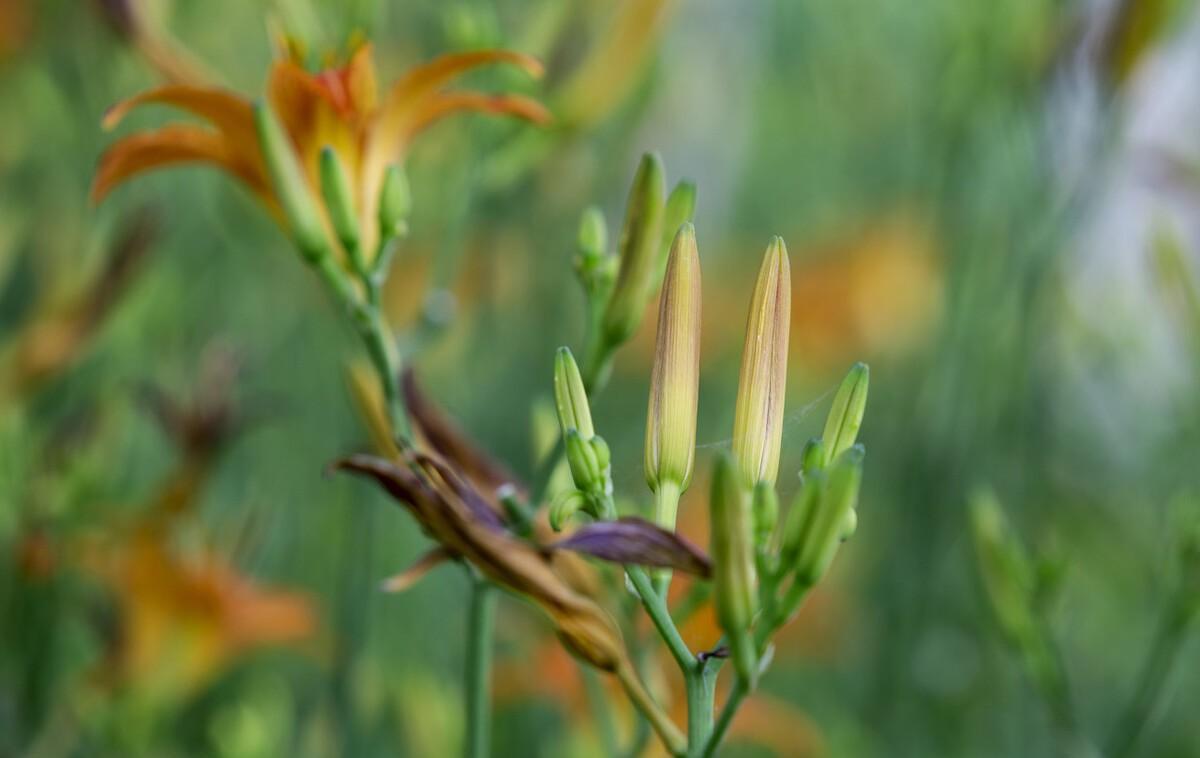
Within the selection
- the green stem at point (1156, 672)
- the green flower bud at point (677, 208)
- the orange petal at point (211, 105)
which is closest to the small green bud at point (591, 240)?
the green flower bud at point (677, 208)

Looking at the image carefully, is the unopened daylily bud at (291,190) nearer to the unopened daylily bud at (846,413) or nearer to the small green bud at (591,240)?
the small green bud at (591,240)

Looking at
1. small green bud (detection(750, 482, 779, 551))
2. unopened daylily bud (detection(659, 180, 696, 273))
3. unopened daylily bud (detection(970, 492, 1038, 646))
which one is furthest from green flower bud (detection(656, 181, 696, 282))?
unopened daylily bud (detection(970, 492, 1038, 646))

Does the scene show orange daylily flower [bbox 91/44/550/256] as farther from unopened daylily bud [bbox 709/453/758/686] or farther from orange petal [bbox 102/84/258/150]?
unopened daylily bud [bbox 709/453/758/686]

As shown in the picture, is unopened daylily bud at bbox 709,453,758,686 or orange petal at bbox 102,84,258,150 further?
orange petal at bbox 102,84,258,150

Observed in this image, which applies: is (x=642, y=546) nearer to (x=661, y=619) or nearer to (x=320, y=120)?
(x=661, y=619)

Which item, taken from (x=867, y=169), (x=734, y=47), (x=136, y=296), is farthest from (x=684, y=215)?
(x=734, y=47)

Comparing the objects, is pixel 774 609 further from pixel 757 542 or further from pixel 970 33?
pixel 970 33
